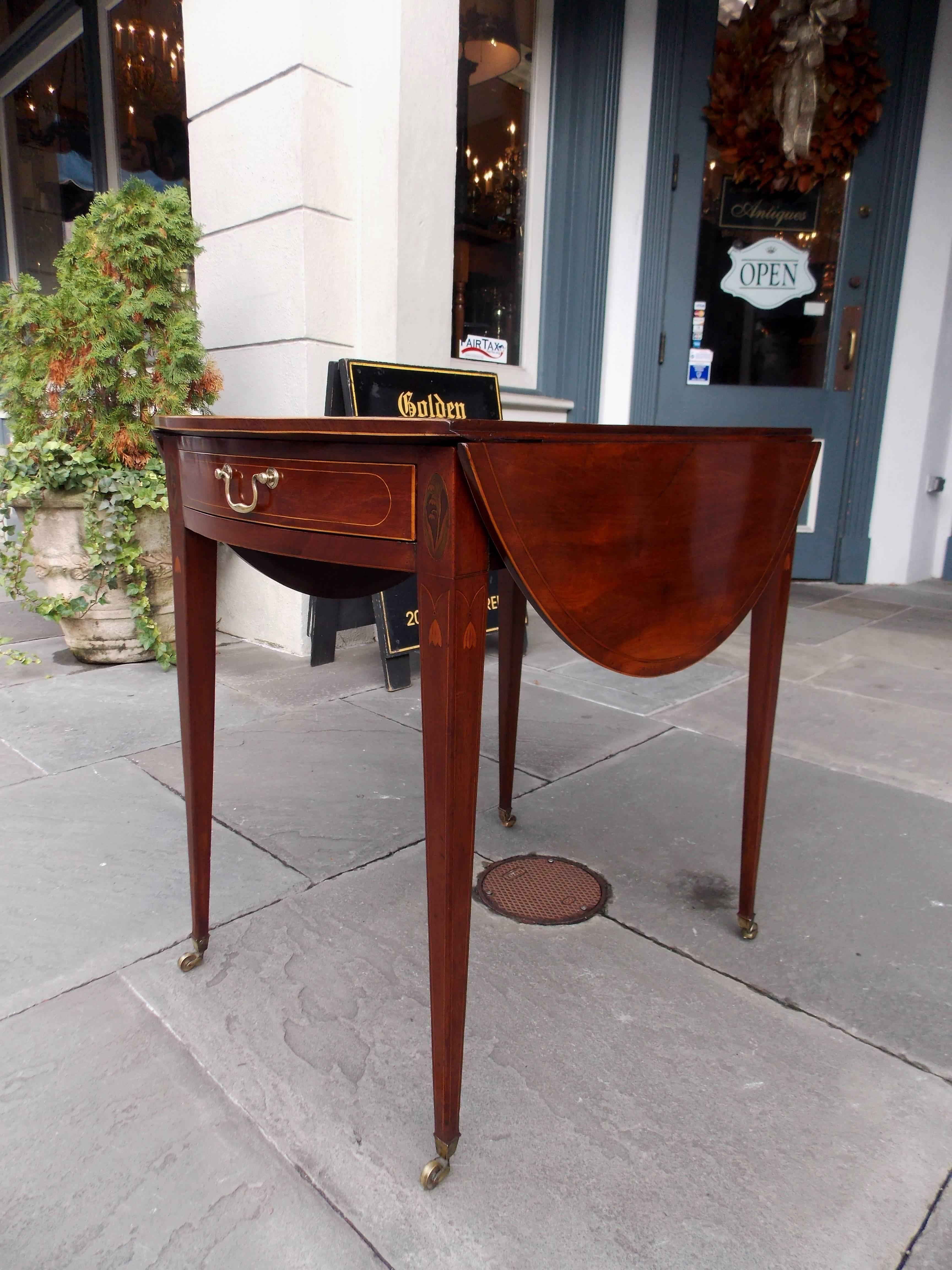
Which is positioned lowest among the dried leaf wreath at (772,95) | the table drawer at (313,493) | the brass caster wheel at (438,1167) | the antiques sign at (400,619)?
the brass caster wheel at (438,1167)

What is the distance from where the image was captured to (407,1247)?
0.98 metres

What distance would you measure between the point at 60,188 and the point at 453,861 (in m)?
7.02

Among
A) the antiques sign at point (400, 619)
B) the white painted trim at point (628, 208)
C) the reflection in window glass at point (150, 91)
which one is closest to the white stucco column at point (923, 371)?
the white painted trim at point (628, 208)

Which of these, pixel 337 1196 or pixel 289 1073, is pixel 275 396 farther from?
pixel 337 1196

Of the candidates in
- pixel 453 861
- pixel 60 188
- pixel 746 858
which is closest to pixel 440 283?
pixel 746 858

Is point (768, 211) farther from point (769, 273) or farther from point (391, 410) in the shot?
→ point (391, 410)

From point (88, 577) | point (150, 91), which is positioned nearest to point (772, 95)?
point (150, 91)

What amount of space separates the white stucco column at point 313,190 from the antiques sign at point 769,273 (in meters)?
2.07

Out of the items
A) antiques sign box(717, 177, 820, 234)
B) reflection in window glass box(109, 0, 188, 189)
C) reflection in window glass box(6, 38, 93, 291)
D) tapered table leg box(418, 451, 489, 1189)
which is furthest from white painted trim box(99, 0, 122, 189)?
tapered table leg box(418, 451, 489, 1189)

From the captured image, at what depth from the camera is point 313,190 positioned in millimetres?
3143

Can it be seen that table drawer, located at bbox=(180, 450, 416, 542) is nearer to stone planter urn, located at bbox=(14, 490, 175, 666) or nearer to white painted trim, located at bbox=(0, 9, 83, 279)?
stone planter urn, located at bbox=(14, 490, 175, 666)

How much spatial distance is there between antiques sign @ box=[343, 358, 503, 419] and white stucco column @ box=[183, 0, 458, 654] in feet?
1.32

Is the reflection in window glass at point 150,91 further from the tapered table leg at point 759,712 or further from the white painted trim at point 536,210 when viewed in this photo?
the tapered table leg at point 759,712

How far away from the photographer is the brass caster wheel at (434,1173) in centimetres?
104
